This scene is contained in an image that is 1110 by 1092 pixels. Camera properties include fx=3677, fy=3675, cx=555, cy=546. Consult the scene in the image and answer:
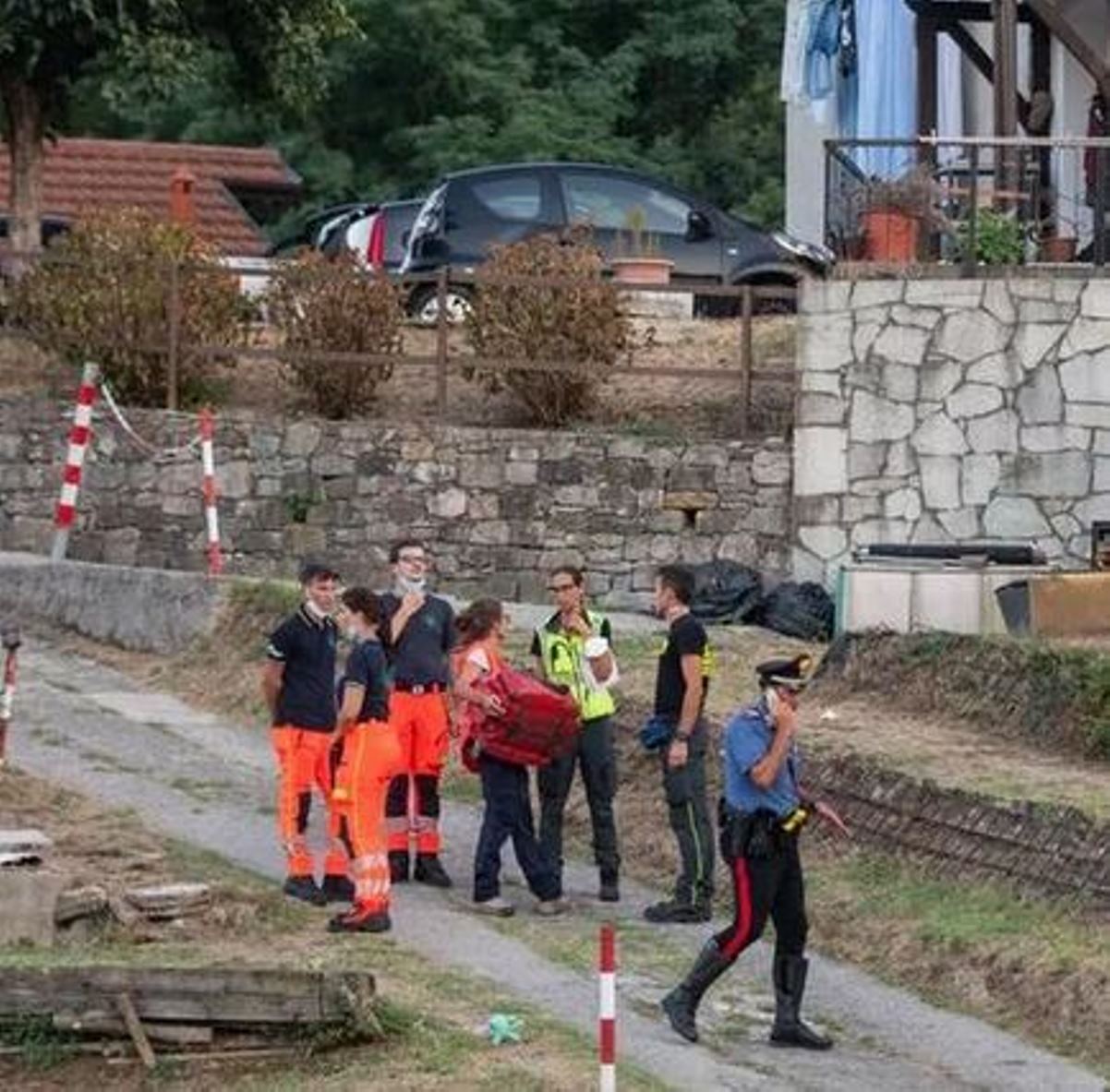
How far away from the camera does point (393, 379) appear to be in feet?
81.5

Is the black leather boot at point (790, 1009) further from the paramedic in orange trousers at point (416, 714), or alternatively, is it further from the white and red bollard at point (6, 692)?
the white and red bollard at point (6, 692)

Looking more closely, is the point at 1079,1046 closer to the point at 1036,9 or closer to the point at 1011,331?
the point at 1011,331

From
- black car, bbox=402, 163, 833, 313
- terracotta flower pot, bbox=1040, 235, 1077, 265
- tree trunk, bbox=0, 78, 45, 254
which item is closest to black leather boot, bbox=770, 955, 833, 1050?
terracotta flower pot, bbox=1040, 235, 1077, 265

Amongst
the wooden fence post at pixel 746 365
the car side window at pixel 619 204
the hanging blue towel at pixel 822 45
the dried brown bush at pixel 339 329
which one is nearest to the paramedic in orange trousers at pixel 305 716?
the wooden fence post at pixel 746 365

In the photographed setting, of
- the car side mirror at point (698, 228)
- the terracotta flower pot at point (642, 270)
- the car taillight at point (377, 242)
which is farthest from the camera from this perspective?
the car taillight at point (377, 242)

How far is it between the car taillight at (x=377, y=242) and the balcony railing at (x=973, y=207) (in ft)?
19.6

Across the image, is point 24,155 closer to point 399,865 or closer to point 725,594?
point 725,594

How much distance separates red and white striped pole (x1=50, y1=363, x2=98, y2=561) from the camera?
75.2 ft

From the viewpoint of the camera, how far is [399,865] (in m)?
16.0

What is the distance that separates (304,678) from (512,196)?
1289cm

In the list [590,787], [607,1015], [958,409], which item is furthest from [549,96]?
[607,1015]

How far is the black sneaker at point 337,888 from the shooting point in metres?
15.3

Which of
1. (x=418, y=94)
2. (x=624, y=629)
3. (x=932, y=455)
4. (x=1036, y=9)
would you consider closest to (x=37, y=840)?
(x=624, y=629)

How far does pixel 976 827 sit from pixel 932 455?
24.1 feet
